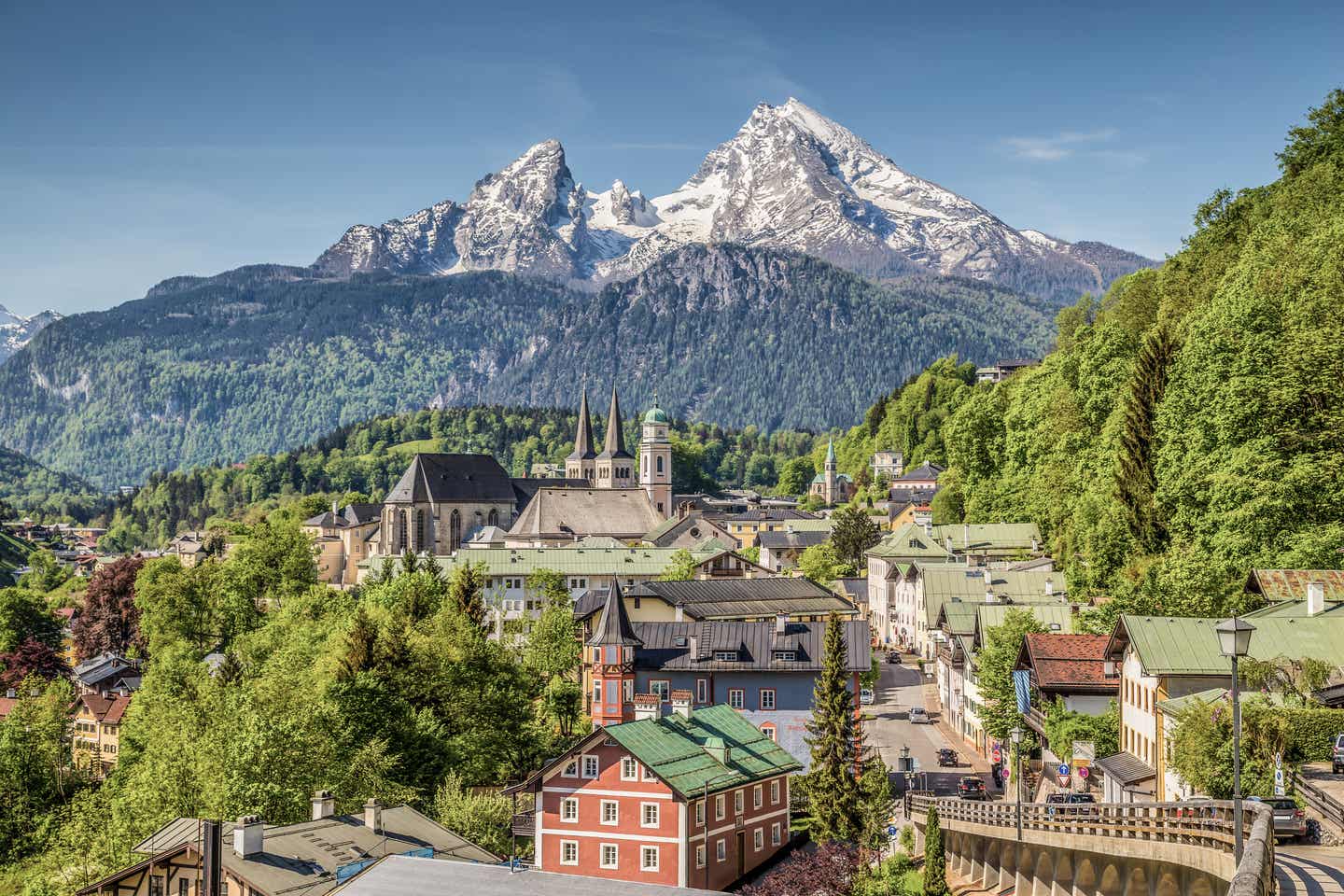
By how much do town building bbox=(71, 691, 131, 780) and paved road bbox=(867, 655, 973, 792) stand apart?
2180 inches

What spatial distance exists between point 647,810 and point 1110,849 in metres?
26.8

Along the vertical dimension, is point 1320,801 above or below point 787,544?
below

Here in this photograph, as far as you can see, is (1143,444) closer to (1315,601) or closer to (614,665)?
(1315,601)

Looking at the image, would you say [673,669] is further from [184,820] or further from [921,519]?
[921,519]

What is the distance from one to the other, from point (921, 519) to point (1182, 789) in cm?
9912

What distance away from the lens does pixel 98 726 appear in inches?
4518

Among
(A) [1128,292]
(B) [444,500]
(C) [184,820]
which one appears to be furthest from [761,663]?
(B) [444,500]

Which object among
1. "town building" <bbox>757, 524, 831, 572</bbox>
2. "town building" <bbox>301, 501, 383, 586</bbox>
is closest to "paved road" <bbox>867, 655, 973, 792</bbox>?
"town building" <bbox>757, 524, 831, 572</bbox>

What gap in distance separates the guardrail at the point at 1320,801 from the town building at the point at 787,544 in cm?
11845

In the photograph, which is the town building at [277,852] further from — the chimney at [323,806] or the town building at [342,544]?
the town building at [342,544]

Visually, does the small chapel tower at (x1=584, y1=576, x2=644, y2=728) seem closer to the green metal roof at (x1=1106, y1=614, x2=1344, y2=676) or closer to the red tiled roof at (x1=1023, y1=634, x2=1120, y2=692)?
the red tiled roof at (x1=1023, y1=634, x2=1120, y2=692)

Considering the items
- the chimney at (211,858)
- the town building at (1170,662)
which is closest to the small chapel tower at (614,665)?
the town building at (1170,662)

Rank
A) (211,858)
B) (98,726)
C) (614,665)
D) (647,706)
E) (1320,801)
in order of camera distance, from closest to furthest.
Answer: (1320,801)
(211,858)
(647,706)
(614,665)
(98,726)

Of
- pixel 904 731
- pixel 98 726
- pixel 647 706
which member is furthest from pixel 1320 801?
pixel 98 726
